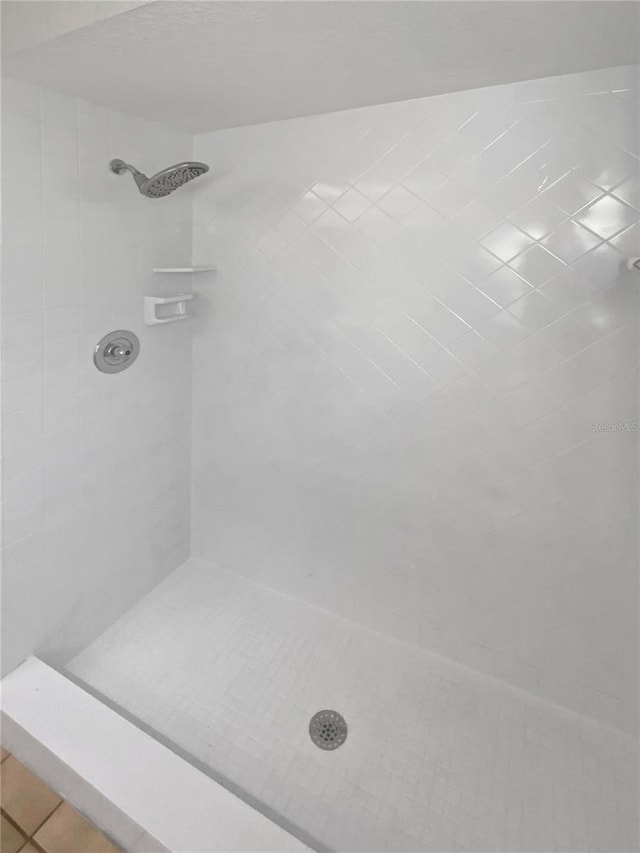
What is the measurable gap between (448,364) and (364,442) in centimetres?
39

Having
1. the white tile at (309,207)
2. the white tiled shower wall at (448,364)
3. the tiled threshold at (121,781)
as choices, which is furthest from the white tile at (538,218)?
the tiled threshold at (121,781)

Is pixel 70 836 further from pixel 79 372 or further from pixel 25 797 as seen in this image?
pixel 79 372

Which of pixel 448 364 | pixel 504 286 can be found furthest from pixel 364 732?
pixel 504 286

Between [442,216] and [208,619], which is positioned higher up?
[442,216]

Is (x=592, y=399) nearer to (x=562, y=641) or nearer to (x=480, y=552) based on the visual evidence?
(x=480, y=552)

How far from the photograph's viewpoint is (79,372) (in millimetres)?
1507

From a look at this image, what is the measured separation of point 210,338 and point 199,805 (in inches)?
56.2

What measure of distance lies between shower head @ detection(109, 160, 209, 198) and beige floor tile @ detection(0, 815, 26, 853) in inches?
60.8

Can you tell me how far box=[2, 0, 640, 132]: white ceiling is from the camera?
90cm

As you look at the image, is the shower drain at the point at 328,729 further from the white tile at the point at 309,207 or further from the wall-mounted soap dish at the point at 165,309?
the white tile at the point at 309,207

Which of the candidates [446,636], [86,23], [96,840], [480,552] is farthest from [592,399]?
[96,840]

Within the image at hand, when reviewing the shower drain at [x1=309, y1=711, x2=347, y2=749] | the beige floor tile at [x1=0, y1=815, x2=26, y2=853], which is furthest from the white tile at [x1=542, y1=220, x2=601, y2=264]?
the beige floor tile at [x1=0, y1=815, x2=26, y2=853]

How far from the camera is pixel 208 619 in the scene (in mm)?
1875

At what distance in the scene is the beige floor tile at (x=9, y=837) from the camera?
42.5 inches
